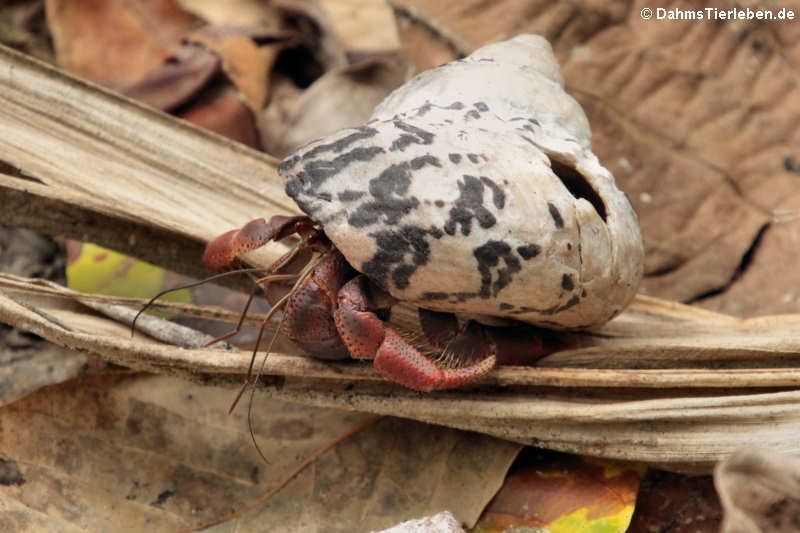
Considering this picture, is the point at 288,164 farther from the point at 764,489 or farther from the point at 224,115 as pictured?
the point at 224,115

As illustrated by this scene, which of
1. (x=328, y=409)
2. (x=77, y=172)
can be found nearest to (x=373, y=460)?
(x=328, y=409)

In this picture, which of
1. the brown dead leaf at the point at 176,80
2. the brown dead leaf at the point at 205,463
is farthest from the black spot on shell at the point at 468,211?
the brown dead leaf at the point at 176,80

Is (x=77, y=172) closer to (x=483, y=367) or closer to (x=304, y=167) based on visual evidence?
(x=304, y=167)

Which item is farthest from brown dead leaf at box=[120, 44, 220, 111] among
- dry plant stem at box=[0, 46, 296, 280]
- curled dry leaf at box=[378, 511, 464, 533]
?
curled dry leaf at box=[378, 511, 464, 533]

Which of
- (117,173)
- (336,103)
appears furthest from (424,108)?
(336,103)

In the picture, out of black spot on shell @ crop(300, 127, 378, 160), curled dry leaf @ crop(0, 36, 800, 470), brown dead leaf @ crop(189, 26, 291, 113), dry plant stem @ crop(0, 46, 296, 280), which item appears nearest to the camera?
black spot on shell @ crop(300, 127, 378, 160)

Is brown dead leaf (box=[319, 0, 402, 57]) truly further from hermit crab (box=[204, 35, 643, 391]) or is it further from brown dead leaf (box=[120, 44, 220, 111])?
hermit crab (box=[204, 35, 643, 391])

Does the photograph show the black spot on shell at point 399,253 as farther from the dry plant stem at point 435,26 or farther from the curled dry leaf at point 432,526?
the dry plant stem at point 435,26
